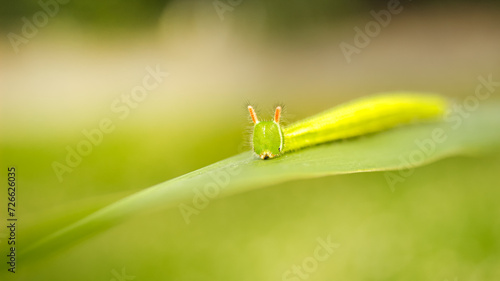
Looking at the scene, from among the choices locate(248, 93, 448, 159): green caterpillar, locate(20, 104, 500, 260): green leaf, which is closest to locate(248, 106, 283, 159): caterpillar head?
locate(248, 93, 448, 159): green caterpillar

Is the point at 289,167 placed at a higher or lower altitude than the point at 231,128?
lower

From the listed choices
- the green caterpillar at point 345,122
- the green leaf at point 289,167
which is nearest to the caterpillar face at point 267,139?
the green caterpillar at point 345,122

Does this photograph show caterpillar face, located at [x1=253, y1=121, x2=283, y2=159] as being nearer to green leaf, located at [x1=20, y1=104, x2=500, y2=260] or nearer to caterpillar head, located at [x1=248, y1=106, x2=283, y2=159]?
caterpillar head, located at [x1=248, y1=106, x2=283, y2=159]

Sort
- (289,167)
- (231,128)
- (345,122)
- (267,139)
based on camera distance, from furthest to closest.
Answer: (231,128), (345,122), (267,139), (289,167)

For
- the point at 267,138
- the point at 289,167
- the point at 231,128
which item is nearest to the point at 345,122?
the point at 267,138

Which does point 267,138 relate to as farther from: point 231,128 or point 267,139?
point 231,128

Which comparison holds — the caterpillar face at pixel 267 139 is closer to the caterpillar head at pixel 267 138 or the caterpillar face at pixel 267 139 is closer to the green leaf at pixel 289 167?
the caterpillar head at pixel 267 138
